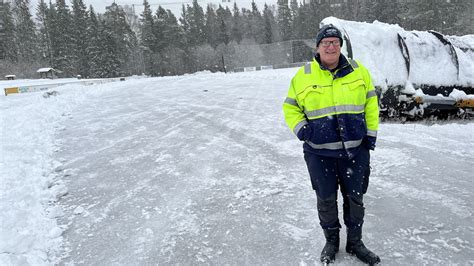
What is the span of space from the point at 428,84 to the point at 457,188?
4.77 feet

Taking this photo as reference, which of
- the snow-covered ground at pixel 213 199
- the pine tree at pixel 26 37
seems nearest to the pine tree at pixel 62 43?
the pine tree at pixel 26 37

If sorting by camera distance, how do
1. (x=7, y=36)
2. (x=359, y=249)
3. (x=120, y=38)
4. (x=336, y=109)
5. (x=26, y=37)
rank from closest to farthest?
(x=336, y=109) < (x=359, y=249) < (x=7, y=36) < (x=26, y=37) < (x=120, y=38)

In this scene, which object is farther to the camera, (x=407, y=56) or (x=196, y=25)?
(x=196, y=25)

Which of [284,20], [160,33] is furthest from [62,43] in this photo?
[284,20]

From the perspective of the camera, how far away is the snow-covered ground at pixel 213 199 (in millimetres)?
3242

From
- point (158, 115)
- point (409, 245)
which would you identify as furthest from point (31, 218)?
point (158, 115)

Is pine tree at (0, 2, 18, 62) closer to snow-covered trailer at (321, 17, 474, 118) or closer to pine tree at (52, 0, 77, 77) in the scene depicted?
pine tree at (52, 0, 77, 77)

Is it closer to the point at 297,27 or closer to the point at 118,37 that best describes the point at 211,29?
the point at 297,27

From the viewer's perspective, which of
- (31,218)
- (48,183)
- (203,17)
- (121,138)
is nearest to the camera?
(31,218)

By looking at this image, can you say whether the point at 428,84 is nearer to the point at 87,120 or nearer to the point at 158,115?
the point at 158,115

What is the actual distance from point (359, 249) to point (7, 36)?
6848 centimetres

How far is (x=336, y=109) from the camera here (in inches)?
108

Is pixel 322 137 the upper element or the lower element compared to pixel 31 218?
upper

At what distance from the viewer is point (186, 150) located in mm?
6637
